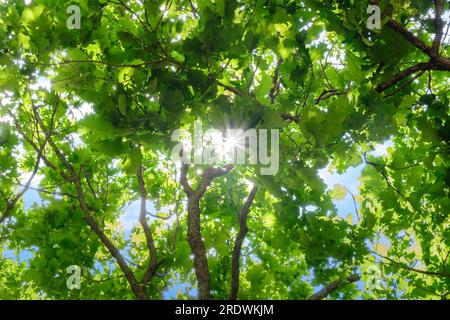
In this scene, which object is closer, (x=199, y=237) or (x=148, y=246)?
(x=199, y=237)

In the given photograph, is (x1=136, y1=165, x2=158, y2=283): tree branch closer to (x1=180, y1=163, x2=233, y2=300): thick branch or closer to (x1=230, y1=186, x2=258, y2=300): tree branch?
(x1=180, y1=163, x2=233, y2=300): thick branch

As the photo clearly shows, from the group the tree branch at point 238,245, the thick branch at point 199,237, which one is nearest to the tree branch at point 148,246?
the thick branch at point 199,237

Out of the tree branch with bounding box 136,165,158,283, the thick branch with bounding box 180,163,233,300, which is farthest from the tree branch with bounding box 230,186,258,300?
the tree branch with bounding box 136,165,158,283

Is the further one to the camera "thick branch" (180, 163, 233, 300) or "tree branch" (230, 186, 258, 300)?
"tree branch" (230, 186, 258, 300)

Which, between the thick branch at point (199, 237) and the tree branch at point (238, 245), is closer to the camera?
the thick branch at point (199, 237)

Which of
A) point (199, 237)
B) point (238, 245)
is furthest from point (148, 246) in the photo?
point (238, 245)

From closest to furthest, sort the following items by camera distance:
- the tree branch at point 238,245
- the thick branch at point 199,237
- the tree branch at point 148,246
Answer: the thick branch at point 199,237 < the tree branch at point 238,245 < the tree branch at point 148,246

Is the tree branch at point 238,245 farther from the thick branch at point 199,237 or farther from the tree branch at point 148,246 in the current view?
the tree branch at point 148,246

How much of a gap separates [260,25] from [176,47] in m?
0.59

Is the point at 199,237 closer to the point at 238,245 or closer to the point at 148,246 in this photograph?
the point at 238,245

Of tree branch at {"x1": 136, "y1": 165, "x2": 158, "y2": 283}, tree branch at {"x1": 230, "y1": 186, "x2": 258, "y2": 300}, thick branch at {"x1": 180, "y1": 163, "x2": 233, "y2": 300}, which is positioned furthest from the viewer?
tree branch at {"x1": 136, "y1": 165, "x2": 158, "y2": 283}

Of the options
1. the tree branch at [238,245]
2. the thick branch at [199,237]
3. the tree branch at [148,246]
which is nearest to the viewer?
the thick branch at [199,237]
